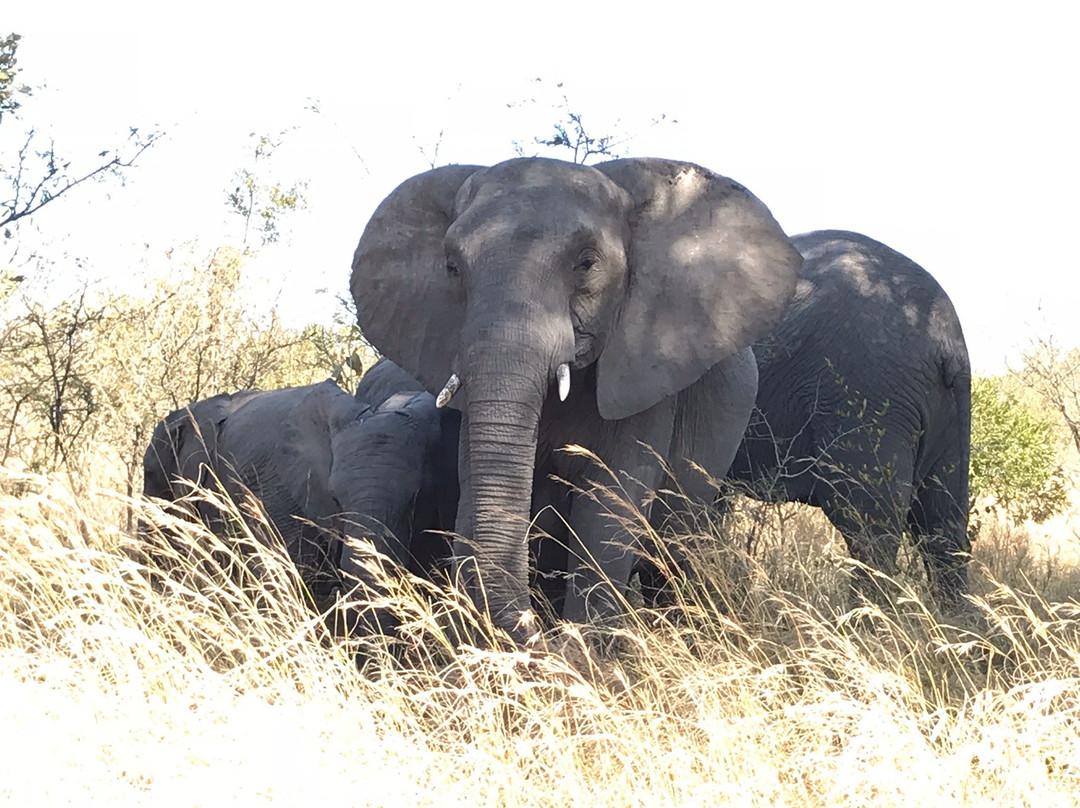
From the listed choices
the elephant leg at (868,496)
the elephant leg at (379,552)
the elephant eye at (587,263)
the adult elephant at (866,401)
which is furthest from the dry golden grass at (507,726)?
the adult elephant at (866,401)

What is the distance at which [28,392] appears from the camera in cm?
993

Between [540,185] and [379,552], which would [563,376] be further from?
[379,552]

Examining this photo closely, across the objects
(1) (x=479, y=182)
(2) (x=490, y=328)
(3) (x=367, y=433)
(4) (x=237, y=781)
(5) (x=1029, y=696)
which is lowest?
(4) (x=237, y=781)

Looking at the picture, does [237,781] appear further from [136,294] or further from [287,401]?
[136,294]

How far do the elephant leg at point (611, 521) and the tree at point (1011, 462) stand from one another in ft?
22.2

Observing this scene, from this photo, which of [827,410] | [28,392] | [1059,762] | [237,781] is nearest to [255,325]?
[28,392]

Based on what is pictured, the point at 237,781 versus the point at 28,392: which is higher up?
the point at 28,392

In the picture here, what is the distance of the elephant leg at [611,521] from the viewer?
6652 millimetres

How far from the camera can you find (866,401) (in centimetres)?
884

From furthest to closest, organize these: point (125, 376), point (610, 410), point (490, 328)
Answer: point (125, 376) < point (610, 410) < point (490, 328)

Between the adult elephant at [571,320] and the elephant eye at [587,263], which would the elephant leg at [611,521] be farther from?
the elephant eye at [587,263]

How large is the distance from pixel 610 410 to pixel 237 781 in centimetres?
247

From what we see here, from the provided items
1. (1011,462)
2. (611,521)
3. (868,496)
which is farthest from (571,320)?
(1011,462)

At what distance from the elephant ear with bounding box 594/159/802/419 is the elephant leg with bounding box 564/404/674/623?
0.74 feet
